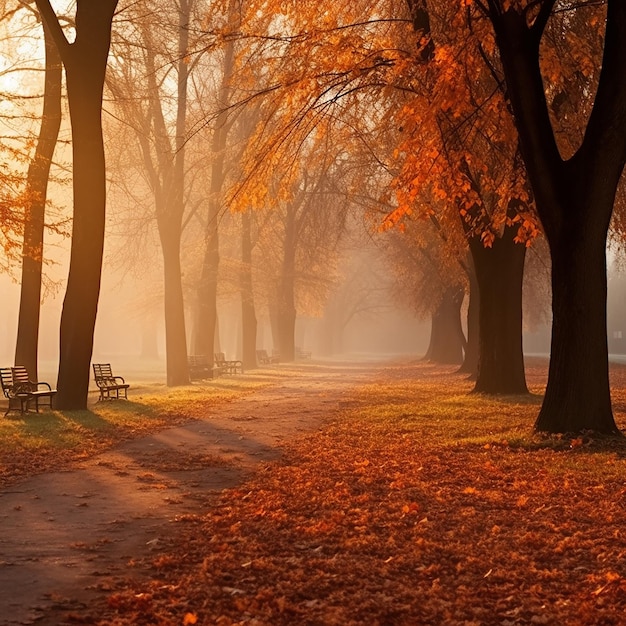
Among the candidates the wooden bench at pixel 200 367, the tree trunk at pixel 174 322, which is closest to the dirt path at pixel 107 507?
the tree trunk at pixel 174 322

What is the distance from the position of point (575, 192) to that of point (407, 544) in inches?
258

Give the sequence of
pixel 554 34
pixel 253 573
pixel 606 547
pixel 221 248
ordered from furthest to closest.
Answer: pixel 221 248 < pixel 554 34 < pixel 606 547 < pixel 253 573

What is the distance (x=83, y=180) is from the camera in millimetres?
16531

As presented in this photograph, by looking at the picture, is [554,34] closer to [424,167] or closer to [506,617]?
[424,167]

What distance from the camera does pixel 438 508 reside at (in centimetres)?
777

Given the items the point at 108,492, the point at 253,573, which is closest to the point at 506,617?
the point at 253,573

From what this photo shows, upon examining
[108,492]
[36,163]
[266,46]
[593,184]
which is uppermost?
[266,46]

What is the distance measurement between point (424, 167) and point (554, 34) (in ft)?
12.1

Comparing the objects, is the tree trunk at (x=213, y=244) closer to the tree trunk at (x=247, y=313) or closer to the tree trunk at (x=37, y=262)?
the tree trunk at (x=247, y=313)

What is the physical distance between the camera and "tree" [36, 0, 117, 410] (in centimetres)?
1619

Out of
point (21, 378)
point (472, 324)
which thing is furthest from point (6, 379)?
point (472, 324)

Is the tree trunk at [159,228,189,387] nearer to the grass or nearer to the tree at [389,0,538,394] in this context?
the grass

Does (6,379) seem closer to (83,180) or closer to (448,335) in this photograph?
(83,180)

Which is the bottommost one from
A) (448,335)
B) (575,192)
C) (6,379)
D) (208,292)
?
(6,379)
